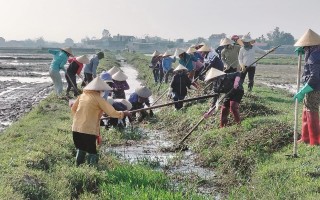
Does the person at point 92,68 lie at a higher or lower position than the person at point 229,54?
lower

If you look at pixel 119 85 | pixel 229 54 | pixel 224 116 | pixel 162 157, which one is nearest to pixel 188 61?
pixel 229 54

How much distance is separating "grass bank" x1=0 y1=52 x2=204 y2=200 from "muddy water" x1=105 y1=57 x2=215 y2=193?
53 centimetres

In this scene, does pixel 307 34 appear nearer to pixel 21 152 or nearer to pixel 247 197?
pixel 247 197

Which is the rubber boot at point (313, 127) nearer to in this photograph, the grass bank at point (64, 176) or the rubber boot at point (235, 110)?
the rubber boot at point (235, 110)

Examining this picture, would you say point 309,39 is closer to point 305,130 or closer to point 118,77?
point 305,130

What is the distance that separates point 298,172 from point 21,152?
4.40 meters

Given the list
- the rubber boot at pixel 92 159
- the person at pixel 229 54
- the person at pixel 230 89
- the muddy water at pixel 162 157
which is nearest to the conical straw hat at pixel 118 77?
the muddy water at pixel 162 157

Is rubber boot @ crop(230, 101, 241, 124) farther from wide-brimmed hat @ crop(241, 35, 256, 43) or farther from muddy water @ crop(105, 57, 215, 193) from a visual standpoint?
wide-brimmed hat @ crop(241, 35, 256, 43)

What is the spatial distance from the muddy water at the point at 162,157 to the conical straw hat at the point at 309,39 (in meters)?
2.61

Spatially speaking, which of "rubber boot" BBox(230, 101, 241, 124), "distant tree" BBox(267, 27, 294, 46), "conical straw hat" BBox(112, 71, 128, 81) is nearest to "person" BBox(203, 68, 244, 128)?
"rubber boot" BBox(230, 101, 241, 124)

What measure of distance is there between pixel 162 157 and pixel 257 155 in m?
2.03

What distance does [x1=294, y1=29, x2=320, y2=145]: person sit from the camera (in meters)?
6.70

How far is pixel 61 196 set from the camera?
574cm

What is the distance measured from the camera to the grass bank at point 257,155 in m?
5.80
